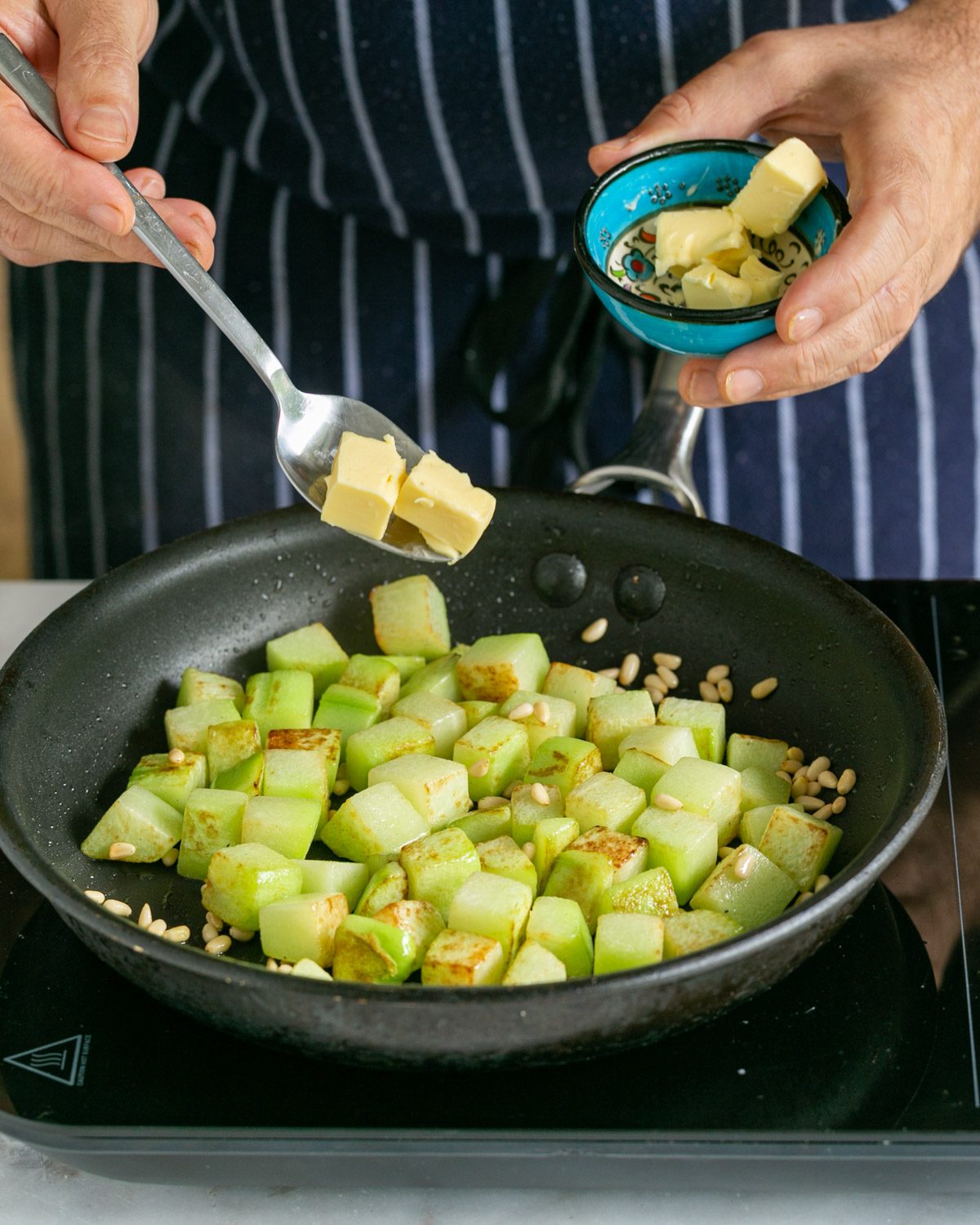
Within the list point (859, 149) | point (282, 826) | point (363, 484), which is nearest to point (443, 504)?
point (363, 484)

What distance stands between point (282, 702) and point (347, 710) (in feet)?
0.19

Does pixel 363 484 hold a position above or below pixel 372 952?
above

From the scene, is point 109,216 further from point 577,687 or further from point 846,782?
point 846,782

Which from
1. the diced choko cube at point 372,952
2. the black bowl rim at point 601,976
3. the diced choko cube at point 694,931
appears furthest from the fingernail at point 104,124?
the diced choko cube at point 694,931

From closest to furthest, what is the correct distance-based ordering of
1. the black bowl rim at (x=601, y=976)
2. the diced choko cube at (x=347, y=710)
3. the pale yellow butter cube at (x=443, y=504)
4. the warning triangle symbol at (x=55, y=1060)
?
the black bowl rim at (x=601, y=976), the warning triangle symbol at (x=55, y=1060), the pale yellow butter cube at (x=443, y=504), the diced choko cube at (x=347, y=710)

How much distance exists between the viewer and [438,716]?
3.77 feet

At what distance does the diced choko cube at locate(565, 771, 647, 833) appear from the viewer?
3.34ft

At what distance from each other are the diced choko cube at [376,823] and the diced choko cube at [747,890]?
232 millimetres

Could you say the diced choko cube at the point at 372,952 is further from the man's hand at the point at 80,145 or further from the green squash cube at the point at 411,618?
the man's hand at the point at 80,145

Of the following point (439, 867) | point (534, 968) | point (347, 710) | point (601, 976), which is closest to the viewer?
point (601, 976)

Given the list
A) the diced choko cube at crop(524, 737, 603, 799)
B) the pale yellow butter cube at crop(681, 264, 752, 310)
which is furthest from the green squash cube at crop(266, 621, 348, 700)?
the pale yellow butter cube at crop(681, 264, 752, 310)

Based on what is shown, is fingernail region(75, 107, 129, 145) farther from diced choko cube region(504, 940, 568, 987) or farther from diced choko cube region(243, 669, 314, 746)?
diced choko cube region(504, 940, 568, 987)

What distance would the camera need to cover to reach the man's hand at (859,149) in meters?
1.04

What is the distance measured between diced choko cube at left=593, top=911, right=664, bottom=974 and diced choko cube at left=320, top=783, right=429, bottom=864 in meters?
0.20
